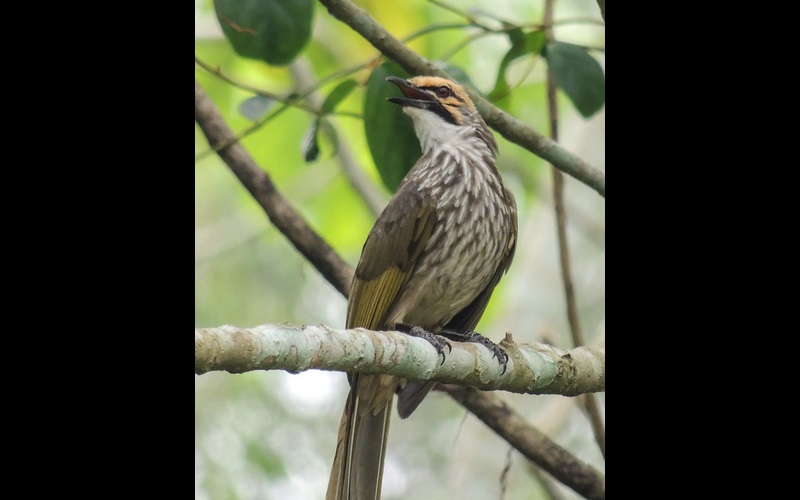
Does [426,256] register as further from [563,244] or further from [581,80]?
[581,80]

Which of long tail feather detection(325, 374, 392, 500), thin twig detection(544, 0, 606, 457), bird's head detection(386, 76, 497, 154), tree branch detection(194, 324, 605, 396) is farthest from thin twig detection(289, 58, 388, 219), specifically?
tree branch detection(194, 324, 605, 396)

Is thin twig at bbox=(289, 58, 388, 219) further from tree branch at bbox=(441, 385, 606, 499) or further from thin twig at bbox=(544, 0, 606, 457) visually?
tree branch at bbox=(441, 385, 606, 499)

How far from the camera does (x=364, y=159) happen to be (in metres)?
5.16

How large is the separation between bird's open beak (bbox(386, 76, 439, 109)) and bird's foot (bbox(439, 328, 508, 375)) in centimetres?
89

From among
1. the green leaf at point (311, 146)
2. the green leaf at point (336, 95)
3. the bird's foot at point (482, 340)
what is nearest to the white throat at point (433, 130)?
the green leaf at point (336, 95)

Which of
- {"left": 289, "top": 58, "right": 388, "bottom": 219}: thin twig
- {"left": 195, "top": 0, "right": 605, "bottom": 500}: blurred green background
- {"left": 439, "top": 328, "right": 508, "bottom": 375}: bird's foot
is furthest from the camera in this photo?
{"left": 289, "top": 58, "right": 388, "bottom": 219}: thin twig

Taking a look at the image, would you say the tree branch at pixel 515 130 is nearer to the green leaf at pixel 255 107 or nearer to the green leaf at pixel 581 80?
the green leaf at pixel 581 80

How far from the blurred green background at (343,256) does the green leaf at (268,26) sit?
0.59 meters

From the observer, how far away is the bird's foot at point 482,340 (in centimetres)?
295

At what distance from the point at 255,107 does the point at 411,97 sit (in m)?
0.59

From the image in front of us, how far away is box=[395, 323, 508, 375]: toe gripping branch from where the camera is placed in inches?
113
